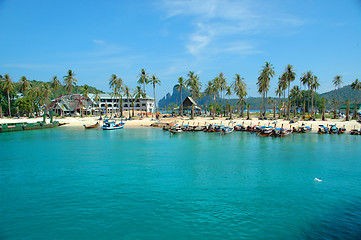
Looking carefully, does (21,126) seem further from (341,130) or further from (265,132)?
(341,130)

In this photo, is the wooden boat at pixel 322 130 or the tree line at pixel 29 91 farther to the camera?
the tree line at pixel 29 91

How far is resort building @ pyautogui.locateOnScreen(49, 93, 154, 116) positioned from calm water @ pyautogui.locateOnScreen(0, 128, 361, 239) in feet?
237

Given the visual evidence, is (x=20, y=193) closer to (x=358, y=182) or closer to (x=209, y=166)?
(x=209, y=166)

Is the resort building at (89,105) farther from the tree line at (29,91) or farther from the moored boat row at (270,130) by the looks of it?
the moored boat row at (270,130)

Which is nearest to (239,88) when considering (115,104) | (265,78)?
(265,78)

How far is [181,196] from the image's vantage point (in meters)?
19.5

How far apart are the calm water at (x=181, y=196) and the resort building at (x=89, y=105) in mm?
72141

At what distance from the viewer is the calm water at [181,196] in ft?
48.4

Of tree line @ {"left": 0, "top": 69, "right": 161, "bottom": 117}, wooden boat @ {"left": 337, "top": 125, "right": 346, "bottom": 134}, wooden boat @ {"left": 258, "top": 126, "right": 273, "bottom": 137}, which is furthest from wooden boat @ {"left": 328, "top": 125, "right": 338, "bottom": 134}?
tree line @ {"left": 0, "top": 69, "right": 161, "bottom": 117}

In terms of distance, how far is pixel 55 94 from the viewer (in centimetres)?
15500

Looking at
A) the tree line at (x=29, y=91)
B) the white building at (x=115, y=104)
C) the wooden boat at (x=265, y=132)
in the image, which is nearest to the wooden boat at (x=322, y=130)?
the wooden boat at (x=265, y=132)

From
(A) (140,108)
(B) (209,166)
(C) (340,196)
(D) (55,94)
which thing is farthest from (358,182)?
→ (D) (55,94)

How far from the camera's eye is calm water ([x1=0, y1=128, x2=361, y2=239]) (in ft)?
Result: 48.4

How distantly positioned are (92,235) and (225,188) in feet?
37.1
